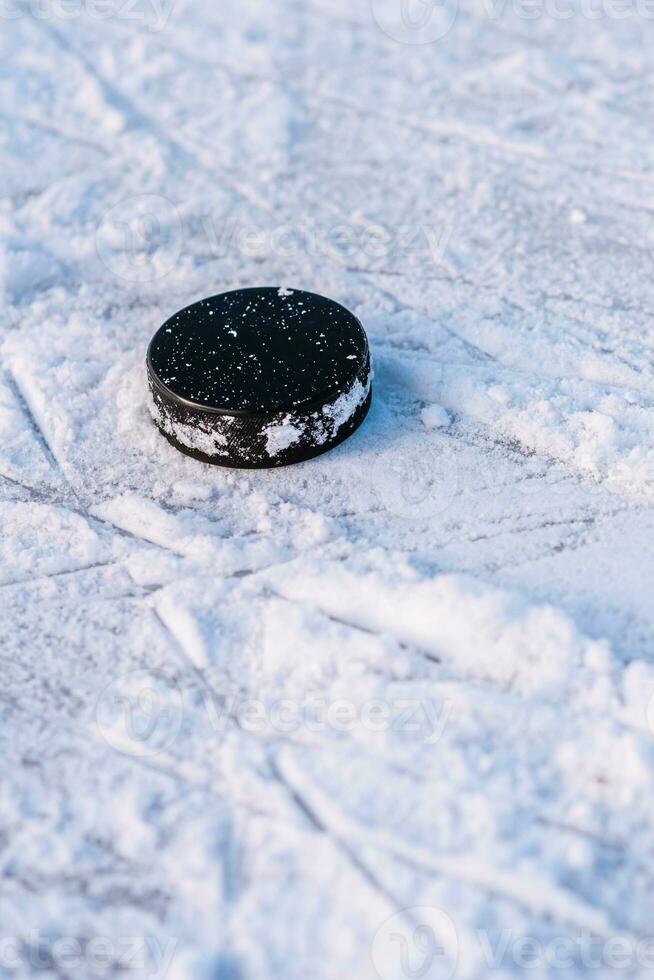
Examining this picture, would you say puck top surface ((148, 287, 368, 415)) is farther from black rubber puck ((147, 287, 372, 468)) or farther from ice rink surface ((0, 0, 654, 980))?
ice rink surface ((0, 0, 654, 980))

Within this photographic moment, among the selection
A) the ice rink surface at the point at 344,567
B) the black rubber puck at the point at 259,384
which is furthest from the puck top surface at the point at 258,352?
the ice rink surface at the point at 344,567

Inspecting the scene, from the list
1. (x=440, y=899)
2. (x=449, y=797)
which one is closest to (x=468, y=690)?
(x=449, y=797)

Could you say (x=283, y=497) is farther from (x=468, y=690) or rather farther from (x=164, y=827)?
(x=164, y=827)

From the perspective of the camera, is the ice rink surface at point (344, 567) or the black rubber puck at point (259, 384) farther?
the black rubber puck at point (259, 384)

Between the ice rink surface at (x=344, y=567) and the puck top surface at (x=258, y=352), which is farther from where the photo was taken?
the puck top surface at (x=258, y=352)

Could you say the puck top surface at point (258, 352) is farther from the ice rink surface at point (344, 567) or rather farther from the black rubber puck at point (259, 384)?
the ice rink surface at point (344, 567)

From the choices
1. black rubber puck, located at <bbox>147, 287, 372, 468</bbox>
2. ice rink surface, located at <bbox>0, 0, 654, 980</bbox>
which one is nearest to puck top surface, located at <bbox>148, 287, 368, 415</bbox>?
black rubber puck, located at <bbox>147, 287, 372, 468</bbox>

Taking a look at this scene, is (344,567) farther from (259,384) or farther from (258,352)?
(258,352)

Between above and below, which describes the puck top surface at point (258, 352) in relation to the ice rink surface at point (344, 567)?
above
